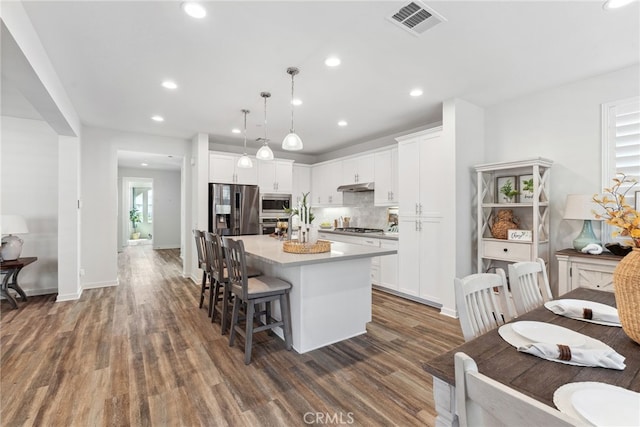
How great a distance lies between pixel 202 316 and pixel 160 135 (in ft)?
11.7

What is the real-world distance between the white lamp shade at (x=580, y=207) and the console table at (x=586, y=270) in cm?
37

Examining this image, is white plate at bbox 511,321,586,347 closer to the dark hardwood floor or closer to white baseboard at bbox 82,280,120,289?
the dark hardwood floor

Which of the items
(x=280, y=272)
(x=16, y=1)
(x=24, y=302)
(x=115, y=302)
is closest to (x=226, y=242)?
(x=280, y=272)

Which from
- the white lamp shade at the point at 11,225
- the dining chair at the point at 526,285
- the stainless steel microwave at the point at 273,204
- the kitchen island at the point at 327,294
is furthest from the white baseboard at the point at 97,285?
the dining chair at the point at 526,285

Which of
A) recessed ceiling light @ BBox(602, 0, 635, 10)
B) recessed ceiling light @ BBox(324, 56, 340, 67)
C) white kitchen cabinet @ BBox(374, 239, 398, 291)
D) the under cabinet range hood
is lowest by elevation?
white kitchen cabinet @ BBox(374, 239, 398, 291)

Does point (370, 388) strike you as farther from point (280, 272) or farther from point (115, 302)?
point (115, 302)

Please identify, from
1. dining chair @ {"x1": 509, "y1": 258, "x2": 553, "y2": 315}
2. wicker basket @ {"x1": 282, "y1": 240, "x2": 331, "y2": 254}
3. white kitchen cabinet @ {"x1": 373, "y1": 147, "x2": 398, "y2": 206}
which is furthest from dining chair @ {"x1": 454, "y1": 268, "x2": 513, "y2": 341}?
white kitchen cabinet @ {"x1": 373, "y1": 147, "x2": 398, "y2": 206}

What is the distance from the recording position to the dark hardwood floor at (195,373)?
1877mm

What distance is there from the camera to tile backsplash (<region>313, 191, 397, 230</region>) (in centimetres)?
550

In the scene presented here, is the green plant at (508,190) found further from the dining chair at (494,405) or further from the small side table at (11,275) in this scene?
the small side table at (11,275)

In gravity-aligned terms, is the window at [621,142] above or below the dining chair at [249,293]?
above

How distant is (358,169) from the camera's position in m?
5.45

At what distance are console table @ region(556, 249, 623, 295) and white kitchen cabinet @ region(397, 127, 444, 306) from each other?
106cm

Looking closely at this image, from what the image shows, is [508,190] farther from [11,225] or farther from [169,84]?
[11,225]
